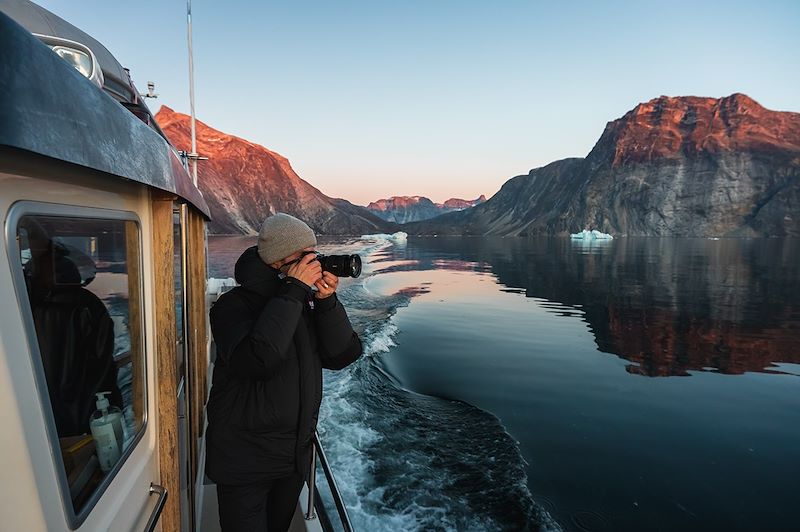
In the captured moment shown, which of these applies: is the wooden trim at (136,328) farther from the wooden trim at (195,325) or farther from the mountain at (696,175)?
the mountain at (696,175)

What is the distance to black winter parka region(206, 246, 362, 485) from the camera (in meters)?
2.21

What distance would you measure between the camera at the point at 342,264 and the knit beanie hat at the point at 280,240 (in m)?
0.11

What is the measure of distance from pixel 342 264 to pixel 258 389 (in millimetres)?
788

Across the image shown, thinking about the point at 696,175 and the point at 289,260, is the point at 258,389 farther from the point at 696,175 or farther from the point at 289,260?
the point at 696,175

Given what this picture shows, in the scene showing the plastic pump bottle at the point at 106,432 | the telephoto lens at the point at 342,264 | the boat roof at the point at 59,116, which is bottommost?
the plastic pump bottle at the point at 106,432

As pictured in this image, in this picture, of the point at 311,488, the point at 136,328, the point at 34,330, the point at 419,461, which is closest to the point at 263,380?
the point at 136,328

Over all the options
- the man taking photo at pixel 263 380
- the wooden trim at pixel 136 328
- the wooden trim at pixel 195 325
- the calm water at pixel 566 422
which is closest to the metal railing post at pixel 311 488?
the man taking photo at pixel 263 380

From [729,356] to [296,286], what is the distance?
17.3 m

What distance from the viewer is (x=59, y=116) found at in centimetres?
115

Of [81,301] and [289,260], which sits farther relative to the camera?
[289,260]

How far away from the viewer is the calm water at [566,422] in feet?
20.9

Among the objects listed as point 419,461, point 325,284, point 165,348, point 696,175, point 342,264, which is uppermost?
point 696,175

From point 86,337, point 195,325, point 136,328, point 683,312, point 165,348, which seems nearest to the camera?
point 86,337

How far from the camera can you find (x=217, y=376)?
238 cm
